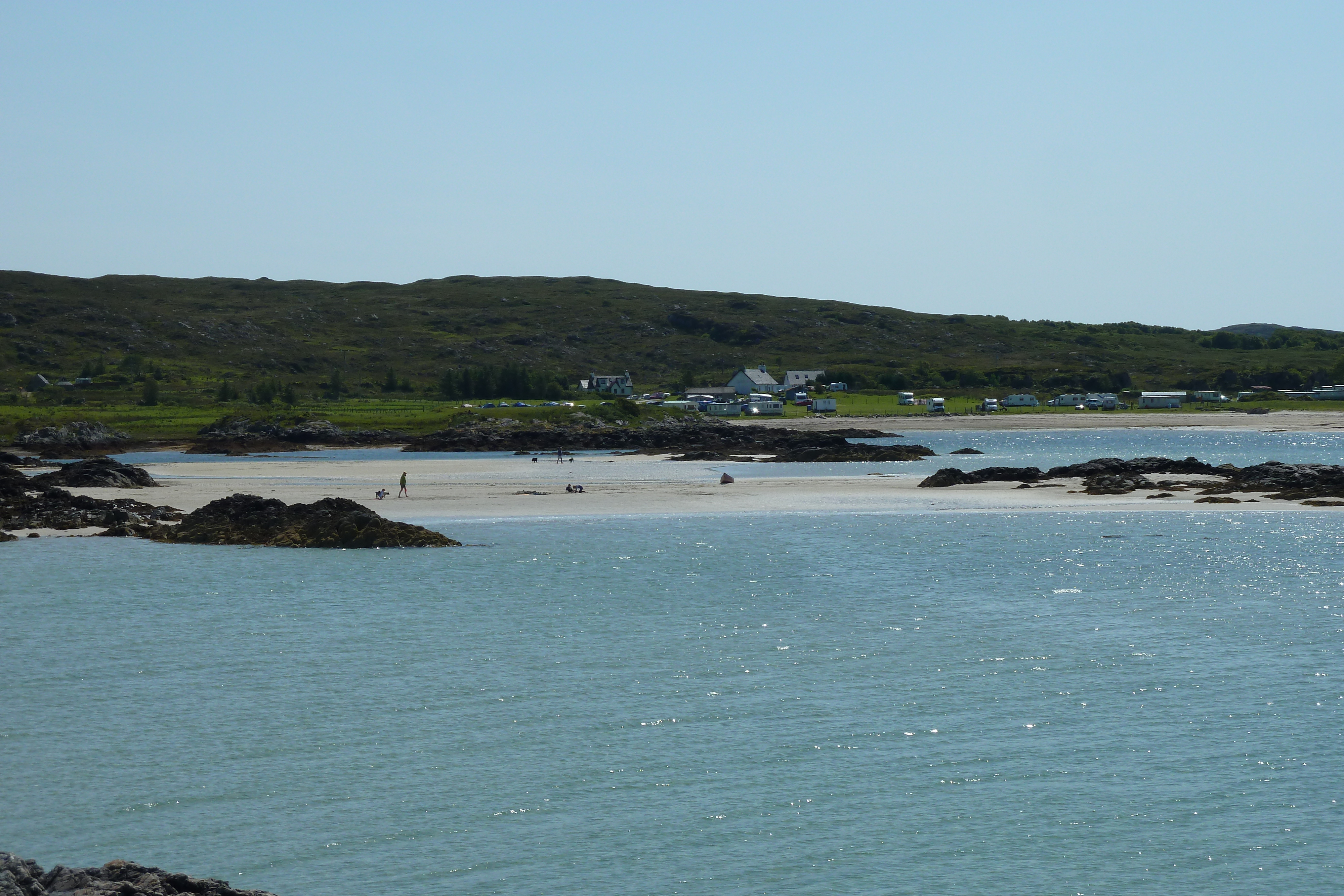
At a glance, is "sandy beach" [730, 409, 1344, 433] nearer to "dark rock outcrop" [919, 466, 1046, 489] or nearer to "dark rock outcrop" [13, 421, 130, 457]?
"dark rock outcrop" [919, 466, 1046, 489]

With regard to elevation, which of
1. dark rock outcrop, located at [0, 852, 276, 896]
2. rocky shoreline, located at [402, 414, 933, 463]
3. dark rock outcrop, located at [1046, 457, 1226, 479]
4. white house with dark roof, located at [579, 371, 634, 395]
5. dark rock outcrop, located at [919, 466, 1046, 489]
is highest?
white house with dark roof, located at [579, 371, 634, 395]

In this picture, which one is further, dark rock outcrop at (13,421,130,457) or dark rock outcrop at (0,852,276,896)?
dark rock outcrop at (13,421,130,457)

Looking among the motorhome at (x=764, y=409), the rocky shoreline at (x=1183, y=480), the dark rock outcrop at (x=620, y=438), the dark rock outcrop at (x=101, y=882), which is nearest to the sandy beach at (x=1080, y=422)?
the motorhome at (x=764, y=409)

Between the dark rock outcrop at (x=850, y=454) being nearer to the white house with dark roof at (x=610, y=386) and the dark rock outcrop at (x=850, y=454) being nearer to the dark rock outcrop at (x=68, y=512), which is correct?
the dark rock outcrop at (x=68, y=512)

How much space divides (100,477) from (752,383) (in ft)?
396

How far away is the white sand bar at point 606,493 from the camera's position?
52.6 meters

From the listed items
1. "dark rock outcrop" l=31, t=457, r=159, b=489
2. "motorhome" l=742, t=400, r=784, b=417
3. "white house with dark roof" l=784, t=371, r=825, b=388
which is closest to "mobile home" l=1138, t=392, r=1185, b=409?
"motorhome" l=742, t=400, r=784, b=417

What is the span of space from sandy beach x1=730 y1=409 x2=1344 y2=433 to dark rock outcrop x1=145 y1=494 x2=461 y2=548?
2925 inches

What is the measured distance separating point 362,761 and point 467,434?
86721mm

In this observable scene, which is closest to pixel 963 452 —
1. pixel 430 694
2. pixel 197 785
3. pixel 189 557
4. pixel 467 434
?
pixel 467 434

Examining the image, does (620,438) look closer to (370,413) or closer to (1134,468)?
(370,413)

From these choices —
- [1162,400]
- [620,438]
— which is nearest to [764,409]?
Result: [620,438]

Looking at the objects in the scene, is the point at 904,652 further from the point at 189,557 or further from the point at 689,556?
the point at 189,557

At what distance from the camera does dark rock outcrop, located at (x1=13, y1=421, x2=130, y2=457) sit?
300 ft
